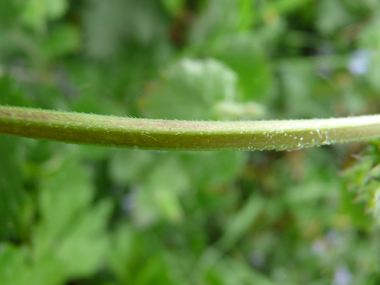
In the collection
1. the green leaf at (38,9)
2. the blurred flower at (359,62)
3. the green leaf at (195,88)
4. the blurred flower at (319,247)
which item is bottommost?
the blurred flower at (319,247)

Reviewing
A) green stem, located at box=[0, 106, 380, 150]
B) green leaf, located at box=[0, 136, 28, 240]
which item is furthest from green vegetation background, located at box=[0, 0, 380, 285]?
green stem, located at box=[0, 106, 380, 150]

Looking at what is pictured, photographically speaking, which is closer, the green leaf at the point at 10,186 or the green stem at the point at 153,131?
the green stem at the point at 153,131

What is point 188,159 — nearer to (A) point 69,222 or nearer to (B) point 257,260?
(A) point 69,222

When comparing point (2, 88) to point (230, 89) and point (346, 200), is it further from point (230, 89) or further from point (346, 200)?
point (346, 200)

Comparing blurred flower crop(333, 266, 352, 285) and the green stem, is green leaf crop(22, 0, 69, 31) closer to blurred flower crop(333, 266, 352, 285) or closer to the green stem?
the green stem

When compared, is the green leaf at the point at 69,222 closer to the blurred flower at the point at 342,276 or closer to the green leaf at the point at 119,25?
the green leaf at the point at 119,25

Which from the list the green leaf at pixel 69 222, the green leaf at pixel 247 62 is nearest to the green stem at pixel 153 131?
the green leaf at pixel 69 222

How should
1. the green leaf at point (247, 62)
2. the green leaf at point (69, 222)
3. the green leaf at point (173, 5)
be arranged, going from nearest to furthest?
the green leaf at point (69, 222) → the green leaf at point (247, 62) → the green leaf at point (173, 5)
